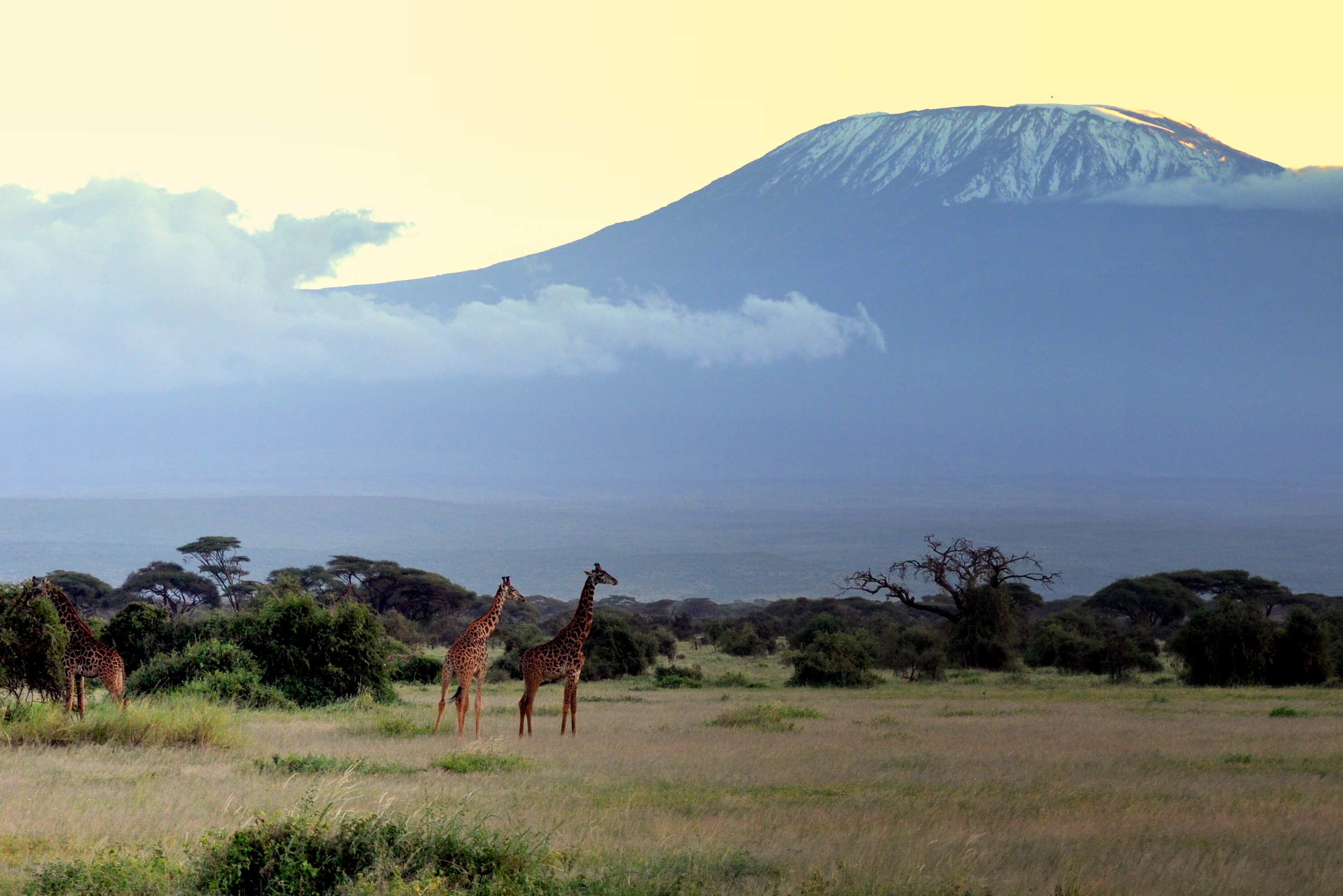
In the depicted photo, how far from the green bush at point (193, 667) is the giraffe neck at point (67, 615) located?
5536 millimetres

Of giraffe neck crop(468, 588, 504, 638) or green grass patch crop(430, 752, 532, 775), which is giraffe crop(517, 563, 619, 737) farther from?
green grass patch crop(430, 752, 532, 775)

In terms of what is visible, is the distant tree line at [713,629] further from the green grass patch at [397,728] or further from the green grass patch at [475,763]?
the green grass patch at [475,763]

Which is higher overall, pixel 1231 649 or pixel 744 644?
pixel 1231 649

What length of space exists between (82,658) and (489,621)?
634 centimetres

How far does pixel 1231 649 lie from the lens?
37.8m

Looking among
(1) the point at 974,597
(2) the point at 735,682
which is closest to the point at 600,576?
(2) the point at 735,682

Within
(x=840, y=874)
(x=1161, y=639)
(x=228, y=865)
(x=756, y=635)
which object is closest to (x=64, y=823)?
(x=228, y=865)

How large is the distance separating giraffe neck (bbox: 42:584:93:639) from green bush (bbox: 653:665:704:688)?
68.1 feet

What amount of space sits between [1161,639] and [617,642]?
33522 mm

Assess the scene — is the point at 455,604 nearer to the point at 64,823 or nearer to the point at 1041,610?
the point at 1041,610

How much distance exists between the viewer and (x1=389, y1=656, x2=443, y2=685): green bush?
125 feet

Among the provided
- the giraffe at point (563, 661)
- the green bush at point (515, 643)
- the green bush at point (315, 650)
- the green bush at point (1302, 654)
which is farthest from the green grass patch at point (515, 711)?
the green bush at point (1302, 654)

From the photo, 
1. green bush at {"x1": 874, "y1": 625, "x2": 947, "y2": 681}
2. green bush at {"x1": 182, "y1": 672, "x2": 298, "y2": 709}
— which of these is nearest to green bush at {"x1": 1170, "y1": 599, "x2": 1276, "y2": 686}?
green bush at {"x1": 874, "y1": 625, "x2": 947, "y2": 681}

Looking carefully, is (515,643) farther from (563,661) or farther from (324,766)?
(324,766)
